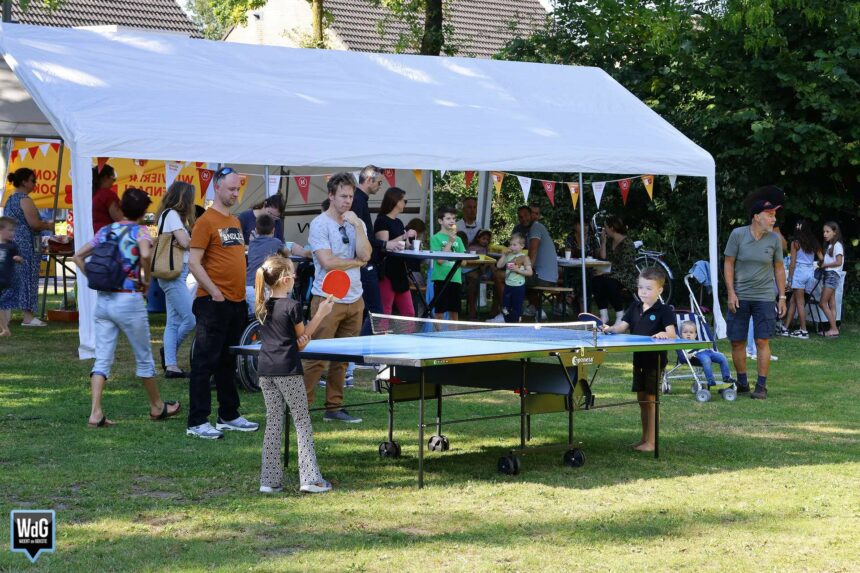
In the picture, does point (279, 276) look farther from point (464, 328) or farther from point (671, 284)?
point (671, 284)

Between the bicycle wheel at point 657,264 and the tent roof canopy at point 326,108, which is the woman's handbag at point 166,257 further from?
the bicycle wheel at point 657,264

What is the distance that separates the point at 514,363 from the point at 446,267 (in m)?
6.88

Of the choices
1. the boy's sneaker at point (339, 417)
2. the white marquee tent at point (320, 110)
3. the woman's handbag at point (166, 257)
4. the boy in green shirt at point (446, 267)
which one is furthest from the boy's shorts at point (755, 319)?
the woman's handbag at point (166, 257)

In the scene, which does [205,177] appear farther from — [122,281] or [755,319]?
[755,319]

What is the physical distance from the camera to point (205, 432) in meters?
8.16

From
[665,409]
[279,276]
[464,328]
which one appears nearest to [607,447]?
[464,328]

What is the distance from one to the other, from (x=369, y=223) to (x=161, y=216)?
5.67ft

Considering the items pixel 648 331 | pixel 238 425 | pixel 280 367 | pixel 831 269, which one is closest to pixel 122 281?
pixel 238 425

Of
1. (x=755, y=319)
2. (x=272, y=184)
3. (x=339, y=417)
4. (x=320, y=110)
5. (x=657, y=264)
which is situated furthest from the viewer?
(x=657, y=264)

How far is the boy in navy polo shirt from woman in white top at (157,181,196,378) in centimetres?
349

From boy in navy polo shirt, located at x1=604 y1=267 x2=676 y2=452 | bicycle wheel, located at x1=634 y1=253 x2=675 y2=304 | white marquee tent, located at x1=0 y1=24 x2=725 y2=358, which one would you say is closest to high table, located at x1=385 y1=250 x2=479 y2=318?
white marquee tent, located at x1=0 y1=24 x2=725 y2=358

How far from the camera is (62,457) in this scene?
7422mm

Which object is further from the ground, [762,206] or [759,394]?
[762,206]

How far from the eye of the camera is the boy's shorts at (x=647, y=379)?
7848 mm
